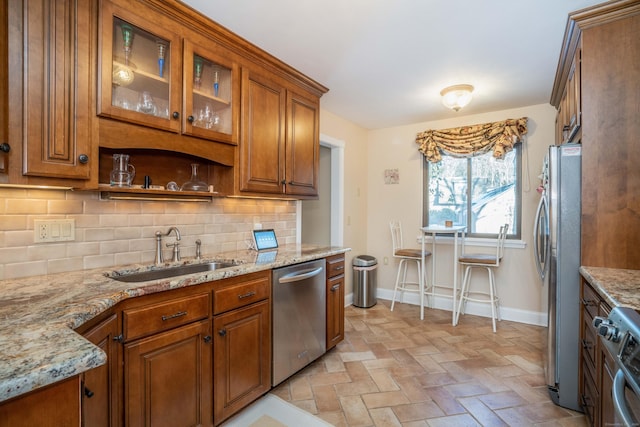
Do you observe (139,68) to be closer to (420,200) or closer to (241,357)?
(241,357)

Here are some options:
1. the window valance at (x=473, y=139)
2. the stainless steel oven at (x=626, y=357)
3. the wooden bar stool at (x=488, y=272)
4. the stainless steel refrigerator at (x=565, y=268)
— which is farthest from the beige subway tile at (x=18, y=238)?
the window valance at (x=473, y=139)

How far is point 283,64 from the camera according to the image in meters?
2.47

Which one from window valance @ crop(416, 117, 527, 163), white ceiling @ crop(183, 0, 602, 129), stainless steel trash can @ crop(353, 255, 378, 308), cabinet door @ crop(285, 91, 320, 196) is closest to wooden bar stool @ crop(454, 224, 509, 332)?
window valance @ crop(416, 117, 527, 163)

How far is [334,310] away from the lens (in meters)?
2.70

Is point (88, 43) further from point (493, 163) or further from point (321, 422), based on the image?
point (493, 163)

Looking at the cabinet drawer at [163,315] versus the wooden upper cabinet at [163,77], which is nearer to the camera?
the cabinet drawer at [163,315]

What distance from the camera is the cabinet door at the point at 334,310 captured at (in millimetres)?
2613

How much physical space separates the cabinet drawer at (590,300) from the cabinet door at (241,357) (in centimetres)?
181

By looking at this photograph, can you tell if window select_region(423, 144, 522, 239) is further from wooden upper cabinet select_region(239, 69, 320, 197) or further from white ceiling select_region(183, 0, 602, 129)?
wooden upper cabinet select_region(239, 69, 320, 197)

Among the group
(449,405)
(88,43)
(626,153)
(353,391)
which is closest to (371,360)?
(353,391)

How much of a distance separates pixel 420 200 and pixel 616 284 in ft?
8.92

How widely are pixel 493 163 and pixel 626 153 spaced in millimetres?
1954

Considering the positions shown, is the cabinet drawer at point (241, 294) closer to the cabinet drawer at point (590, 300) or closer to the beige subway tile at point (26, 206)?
the beige subway tile at point (26, 206)

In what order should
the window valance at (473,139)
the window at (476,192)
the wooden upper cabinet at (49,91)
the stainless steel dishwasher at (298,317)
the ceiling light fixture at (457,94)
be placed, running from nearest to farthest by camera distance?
1. the wooden upper cabinet at (49,91)
2. the stainless steel dishwasher at (298,317)
3. the ceiling light fixture at (457,94)
4. the window valance at (473,139)
5. the window at (476,192)
